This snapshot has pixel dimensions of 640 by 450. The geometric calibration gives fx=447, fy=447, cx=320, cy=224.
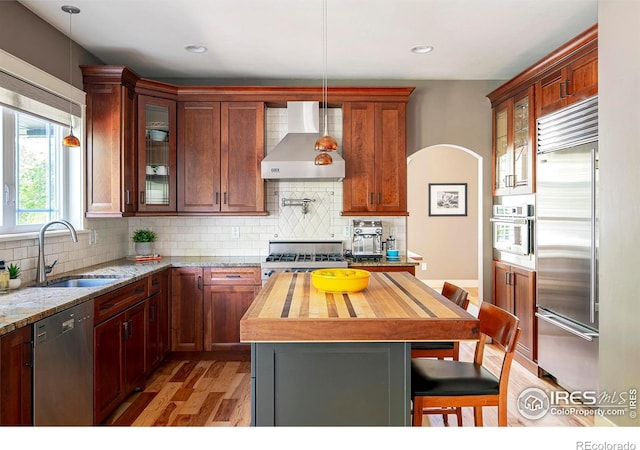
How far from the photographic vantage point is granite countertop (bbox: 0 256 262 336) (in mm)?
2056

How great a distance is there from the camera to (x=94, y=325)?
2639 millimetres

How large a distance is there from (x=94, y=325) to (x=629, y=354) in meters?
2.99

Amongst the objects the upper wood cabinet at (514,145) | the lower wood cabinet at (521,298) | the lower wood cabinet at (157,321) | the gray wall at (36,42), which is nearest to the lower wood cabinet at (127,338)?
the lower wood cabinet at (157,321)

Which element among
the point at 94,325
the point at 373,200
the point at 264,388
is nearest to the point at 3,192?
the point at 94,325

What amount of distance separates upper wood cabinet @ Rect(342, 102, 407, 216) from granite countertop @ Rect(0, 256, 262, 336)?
1253 millimetres

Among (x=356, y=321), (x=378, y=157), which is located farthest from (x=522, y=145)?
(x=356, y=321)

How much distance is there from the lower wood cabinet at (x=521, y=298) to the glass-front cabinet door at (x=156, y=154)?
330 centimetres

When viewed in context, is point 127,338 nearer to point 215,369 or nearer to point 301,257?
point 215,369

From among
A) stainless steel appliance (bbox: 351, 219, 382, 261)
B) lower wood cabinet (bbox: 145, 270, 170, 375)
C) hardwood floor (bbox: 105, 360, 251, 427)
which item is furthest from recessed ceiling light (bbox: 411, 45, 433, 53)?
hardwood floor (bbox: 105, 360, 251, 427)

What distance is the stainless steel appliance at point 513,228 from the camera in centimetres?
391

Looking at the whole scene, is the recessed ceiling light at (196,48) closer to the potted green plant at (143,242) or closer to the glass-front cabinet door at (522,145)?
the potted green plant at (143,242)

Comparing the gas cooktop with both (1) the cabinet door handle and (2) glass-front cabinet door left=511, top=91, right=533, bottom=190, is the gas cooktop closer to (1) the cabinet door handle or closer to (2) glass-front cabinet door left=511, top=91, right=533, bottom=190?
(2) glass-front cabinet door left=511, top=91, right=533, bottom=190

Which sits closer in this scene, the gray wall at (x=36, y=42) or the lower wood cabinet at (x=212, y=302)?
the gray wall at (x=36, y=42)
